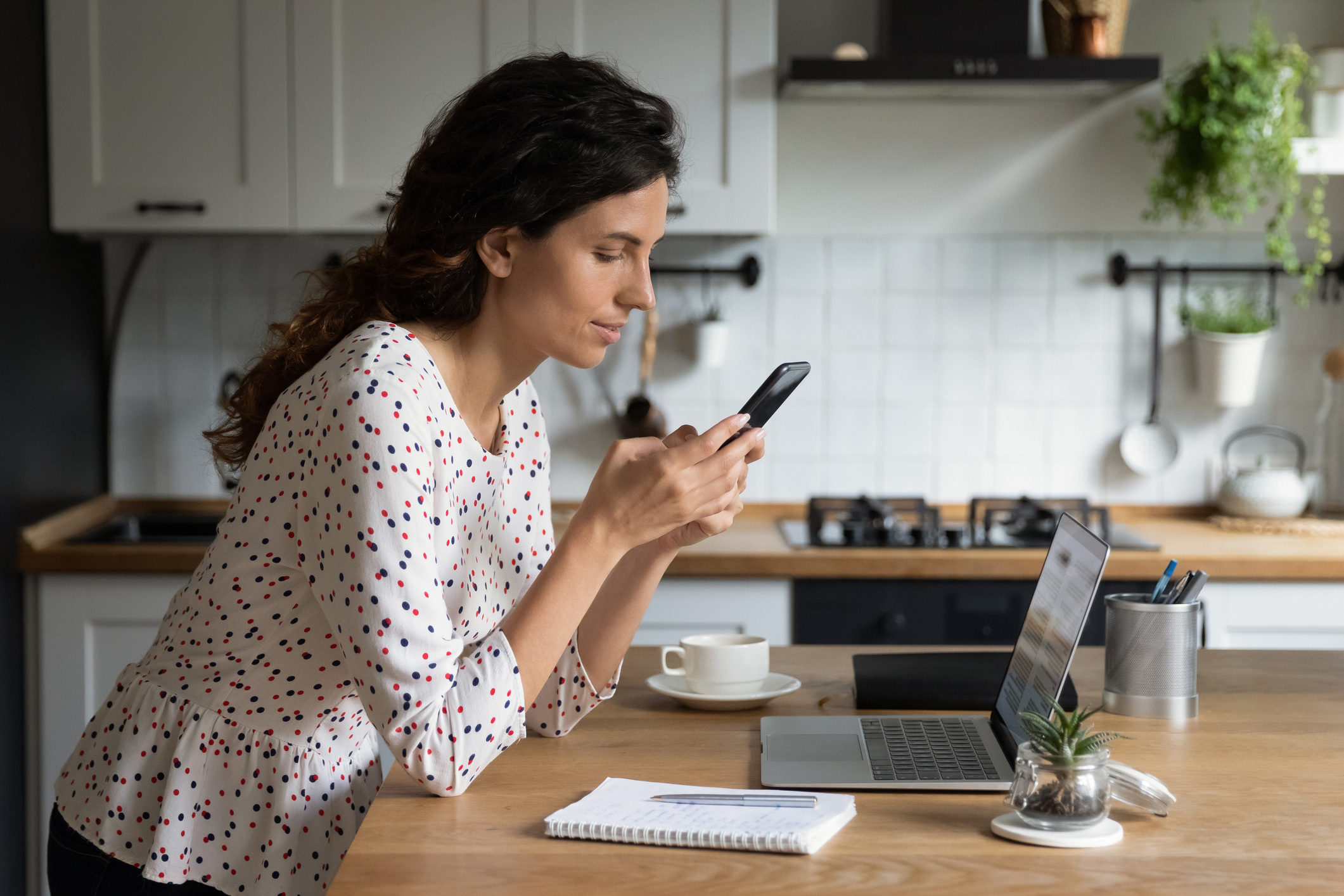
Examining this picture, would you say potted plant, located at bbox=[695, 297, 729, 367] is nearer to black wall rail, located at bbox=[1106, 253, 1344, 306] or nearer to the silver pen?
black wall rail, located at bbox=[1106, 253, 1344, 306]

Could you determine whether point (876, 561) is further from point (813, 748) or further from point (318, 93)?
point (318, 93)

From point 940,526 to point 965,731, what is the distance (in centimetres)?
153

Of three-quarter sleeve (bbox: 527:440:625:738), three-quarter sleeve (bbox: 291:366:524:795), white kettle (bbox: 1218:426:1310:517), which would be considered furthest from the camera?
white kettle (bbox: 1218:426:1310:517)

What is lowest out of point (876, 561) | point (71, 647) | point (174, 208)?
point (71, 647)

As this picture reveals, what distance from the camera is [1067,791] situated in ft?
3.27

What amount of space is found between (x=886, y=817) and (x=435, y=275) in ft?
2.25

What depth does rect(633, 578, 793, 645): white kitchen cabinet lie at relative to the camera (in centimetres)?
256

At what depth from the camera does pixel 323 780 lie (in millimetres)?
1232

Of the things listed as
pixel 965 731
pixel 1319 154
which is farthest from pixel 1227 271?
pixel 965 731

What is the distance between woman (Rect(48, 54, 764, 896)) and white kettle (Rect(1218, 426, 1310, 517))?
6.59 feet

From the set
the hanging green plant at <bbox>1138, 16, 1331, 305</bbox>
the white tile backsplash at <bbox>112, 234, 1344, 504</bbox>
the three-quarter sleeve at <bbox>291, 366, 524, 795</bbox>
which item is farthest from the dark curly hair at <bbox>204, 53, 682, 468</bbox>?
the hanging green plant at <bbox>1138, 16, 1331, 305</bbox>

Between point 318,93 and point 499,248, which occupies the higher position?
point 318,93

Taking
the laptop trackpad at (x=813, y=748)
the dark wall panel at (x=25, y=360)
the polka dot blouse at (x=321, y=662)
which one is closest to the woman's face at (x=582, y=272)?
the polka dot blouse at (x=321, y=662)

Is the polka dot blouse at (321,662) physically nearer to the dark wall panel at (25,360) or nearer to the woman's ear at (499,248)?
the woman's ear at (499,248)
